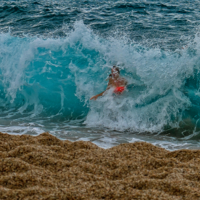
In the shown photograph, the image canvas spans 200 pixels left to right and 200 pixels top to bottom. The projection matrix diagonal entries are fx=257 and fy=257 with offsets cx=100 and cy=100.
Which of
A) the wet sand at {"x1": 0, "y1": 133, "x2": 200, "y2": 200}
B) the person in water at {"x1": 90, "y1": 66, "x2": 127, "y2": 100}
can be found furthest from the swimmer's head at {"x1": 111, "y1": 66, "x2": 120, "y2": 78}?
the wet sand at {"x1": 0, "y1": 133, "x2": 200, "y2": 200}

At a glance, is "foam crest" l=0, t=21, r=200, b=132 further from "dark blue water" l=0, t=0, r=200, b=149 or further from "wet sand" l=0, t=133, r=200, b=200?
"wet sand" l=0, t=133, r=200, b=200

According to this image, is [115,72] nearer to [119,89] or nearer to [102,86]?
[119,89]

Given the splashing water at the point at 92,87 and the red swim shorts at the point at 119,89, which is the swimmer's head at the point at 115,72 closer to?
the splashing water at the point at 92,87

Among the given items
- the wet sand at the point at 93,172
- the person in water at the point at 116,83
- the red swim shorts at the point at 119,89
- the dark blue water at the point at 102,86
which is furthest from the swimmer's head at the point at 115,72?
the wet sand at the point at 93,172

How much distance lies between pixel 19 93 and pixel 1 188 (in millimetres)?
6041

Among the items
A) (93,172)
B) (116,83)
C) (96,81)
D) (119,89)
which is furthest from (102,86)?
(93,172)

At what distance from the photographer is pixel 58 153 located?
3951 millimetres

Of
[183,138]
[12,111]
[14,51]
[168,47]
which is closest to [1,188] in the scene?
[183,138]

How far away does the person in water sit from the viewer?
7395 mm

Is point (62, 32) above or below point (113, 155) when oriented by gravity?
above

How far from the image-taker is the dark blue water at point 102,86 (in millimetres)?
6430

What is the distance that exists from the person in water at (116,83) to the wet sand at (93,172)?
3.15 meters

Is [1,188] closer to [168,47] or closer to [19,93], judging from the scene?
[19,93]

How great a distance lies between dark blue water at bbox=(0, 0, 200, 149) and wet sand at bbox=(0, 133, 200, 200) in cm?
144
